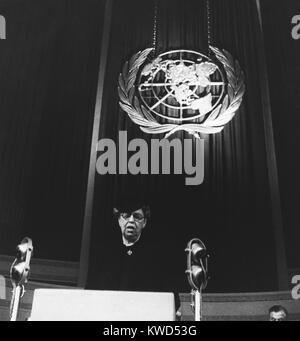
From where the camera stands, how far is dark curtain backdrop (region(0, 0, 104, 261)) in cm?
610

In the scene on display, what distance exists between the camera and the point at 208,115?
6.61 meters

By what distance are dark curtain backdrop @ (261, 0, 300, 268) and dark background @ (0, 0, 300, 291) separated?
2 centimetres

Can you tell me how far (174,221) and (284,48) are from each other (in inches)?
126

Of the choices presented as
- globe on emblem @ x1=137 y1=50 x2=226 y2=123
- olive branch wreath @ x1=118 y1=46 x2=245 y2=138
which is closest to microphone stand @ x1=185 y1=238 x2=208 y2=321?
olive branch wreath @ x1=118 y1=46 x2=245 y2=138

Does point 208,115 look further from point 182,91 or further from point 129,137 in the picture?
point 129,137

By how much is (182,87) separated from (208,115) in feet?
1.96

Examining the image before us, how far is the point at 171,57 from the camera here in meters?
6.97

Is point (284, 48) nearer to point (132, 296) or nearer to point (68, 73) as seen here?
point (68, 73)

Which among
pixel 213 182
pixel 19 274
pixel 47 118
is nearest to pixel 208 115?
pixel 213 182

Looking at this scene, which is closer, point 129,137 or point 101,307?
point 101,307

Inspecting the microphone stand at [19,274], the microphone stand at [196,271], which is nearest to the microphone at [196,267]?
the microphone stand at [196,271]

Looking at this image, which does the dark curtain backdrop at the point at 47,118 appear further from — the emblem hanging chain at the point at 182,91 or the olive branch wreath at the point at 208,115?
the emblem hanging chain at the point at 182,91
